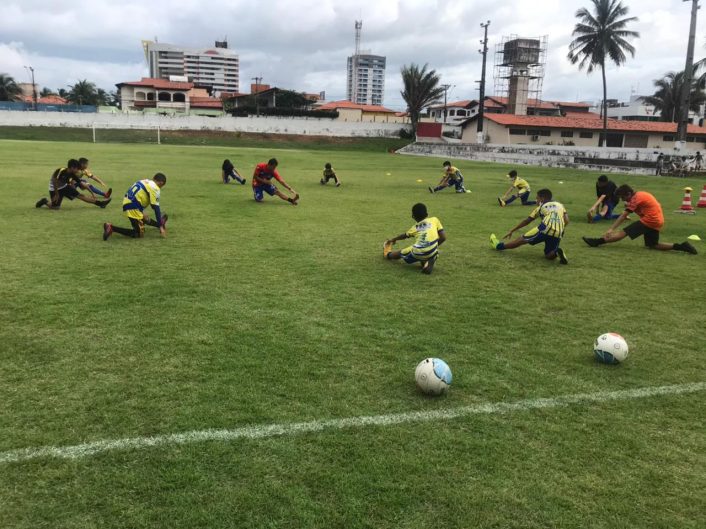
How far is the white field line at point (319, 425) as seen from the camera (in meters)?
3.70

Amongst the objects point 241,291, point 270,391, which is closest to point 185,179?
point 241,291

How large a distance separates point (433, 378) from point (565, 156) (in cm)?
3617

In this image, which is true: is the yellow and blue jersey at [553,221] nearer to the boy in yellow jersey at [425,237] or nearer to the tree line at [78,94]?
the boy in yellow jersey at [425,237]

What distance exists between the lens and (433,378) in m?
4.59

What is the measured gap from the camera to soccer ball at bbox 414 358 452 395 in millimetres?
4598

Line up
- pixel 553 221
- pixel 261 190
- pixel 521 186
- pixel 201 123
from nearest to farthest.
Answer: pixel 553 221 < pixel 261 190 < pixel 521 186 < pixel 201 123

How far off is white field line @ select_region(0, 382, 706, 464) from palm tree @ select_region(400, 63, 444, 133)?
242ft

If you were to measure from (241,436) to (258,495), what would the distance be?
26.2 inches

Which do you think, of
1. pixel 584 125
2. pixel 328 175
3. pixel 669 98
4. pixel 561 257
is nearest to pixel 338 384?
pixel 561 257

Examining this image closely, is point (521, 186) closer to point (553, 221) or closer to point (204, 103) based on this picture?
point (553, 221)

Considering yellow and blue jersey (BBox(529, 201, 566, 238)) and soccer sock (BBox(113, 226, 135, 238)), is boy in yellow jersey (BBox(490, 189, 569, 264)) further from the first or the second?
soccer sock (BBox(113, 226, 135, 238))

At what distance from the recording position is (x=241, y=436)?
3943 millimetres

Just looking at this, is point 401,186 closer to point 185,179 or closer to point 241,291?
point 185,179

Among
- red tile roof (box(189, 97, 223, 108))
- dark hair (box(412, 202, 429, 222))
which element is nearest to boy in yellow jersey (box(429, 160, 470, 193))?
dark hair (box(412, 202, 429, 222))
